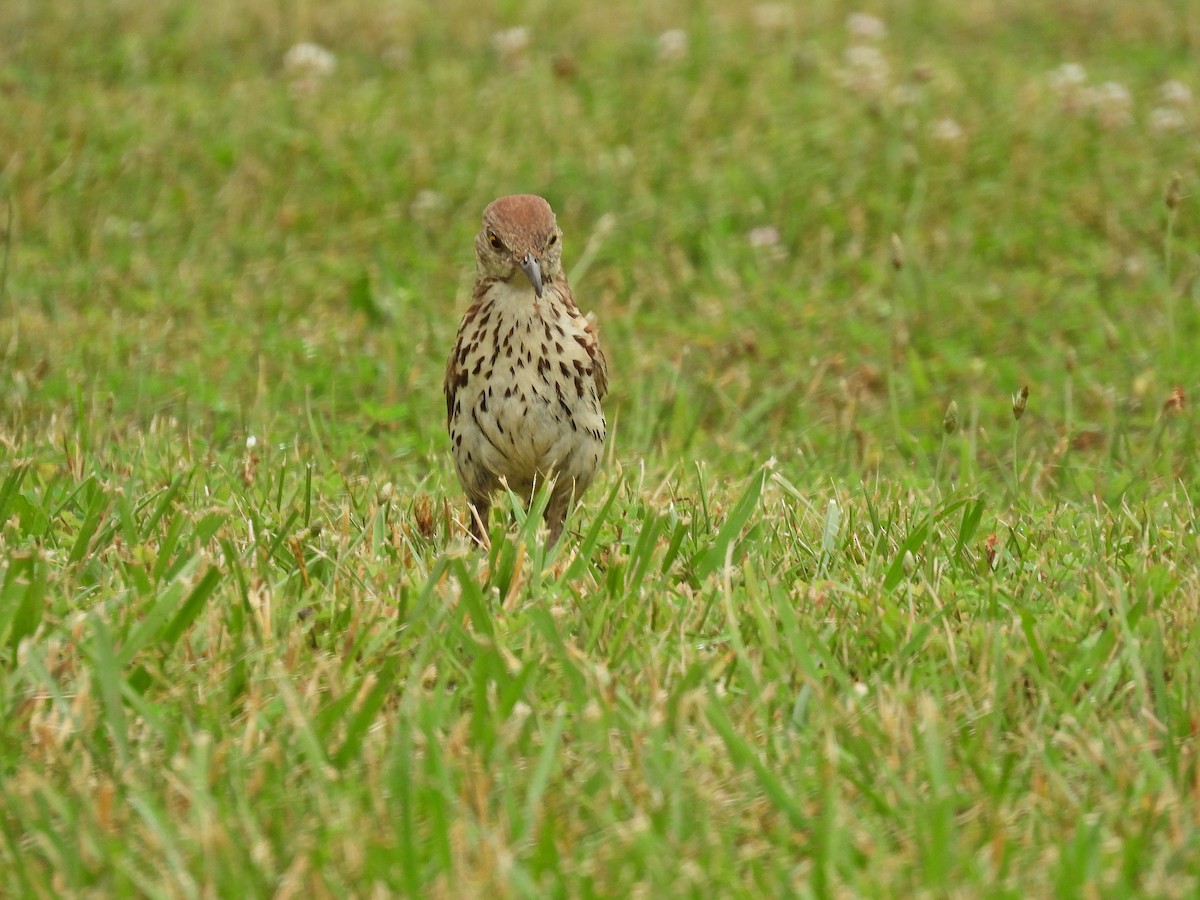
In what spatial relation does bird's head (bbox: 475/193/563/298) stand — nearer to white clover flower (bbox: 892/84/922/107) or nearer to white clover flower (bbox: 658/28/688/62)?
white clover flower (bbox: 892/84/922/107)

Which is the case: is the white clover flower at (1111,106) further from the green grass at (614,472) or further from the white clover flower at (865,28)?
the white clover flower at (865,28)

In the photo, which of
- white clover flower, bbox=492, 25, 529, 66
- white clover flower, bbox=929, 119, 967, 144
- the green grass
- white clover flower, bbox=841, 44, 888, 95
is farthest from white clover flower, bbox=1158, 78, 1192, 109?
white clover flower, bbox=492, 25, 529, 66

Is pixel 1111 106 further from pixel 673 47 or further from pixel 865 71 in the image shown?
pixel 673 47

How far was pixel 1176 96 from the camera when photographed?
33.6 feet

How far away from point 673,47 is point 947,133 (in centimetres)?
197

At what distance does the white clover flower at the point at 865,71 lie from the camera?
393 inches

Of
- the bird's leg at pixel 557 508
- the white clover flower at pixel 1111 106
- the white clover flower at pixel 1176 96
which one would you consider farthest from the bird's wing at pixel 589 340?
the white clover flower at pixel 1176 96

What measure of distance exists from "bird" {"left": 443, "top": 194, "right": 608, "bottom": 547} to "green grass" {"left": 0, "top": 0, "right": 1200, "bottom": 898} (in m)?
0.19

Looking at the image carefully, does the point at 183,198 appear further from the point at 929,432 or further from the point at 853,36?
the point at 853,36

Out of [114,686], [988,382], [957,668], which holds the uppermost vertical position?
[114,686]

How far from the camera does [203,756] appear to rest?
3.21m

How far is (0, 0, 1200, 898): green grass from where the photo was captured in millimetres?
3260

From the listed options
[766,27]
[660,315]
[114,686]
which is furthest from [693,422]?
[766,27]

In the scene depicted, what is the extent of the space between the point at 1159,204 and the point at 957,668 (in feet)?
19.6
